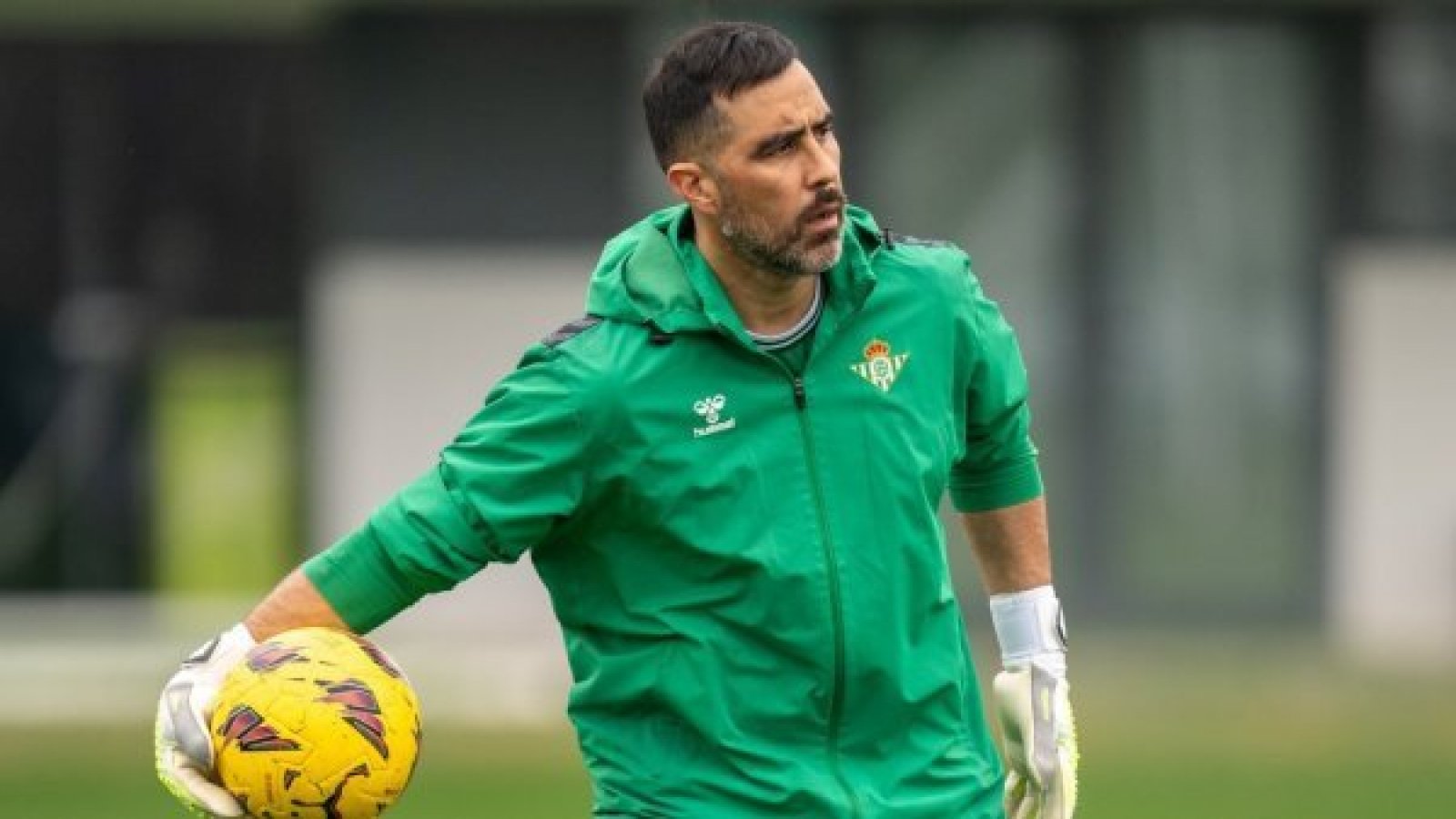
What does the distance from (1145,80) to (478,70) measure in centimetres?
361

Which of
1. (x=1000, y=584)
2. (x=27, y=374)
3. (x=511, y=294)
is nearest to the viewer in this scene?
(x=1000, y=584)

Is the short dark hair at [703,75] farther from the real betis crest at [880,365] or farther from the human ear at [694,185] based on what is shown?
the real betis crest at [880,365]

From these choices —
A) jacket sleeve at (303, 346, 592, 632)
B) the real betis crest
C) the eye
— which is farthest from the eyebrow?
jacket sleeve at (303, 346, 592, 632)

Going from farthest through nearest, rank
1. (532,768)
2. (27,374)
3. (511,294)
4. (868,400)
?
1. (27,374)
2. (511,294)
3. (532,768)
4. (868,400)

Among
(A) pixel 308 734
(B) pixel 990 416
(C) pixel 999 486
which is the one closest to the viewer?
(A) pixel 308 734

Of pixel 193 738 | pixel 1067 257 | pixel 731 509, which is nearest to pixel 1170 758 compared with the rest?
pixel 1067 257

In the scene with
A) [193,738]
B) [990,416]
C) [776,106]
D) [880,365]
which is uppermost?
[776,106]

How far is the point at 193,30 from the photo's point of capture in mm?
19344

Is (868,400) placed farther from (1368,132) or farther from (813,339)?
(1368,132)

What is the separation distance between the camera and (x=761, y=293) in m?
5.79

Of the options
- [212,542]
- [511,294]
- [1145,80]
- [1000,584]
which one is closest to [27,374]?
[212,542]

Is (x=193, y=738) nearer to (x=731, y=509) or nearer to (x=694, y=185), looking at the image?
(x=731, y=509)

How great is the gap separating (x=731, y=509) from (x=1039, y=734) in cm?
98

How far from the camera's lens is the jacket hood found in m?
5.72
